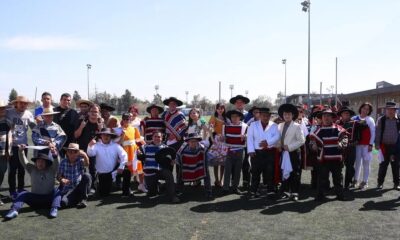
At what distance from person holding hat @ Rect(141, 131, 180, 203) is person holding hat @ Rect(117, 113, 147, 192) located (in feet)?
1.48

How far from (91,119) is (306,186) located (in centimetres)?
506

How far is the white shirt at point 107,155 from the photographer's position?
301 inches

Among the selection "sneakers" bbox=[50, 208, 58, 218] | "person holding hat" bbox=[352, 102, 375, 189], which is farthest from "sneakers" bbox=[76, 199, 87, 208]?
"person holding hat" bbox=[352, 102, 375, 189]

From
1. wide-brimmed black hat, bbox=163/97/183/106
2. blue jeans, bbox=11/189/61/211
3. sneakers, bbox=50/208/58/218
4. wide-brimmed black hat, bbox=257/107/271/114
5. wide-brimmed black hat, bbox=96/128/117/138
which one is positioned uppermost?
wide-brimmed black hat, bbox=163/97/183/106

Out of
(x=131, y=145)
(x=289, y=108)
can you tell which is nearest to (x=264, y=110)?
(x=289, y=108)

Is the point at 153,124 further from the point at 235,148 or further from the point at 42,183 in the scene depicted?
the point at 42,183

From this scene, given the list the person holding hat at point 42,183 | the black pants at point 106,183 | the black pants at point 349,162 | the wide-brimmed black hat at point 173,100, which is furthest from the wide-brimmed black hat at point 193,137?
the black pants at point 349,162

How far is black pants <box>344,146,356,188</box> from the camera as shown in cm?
832

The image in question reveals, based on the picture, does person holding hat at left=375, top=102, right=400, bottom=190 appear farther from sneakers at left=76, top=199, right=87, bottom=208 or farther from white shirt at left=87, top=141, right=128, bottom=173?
sneakers at left=76, top=199, right=87, bottom=208

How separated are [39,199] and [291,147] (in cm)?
469

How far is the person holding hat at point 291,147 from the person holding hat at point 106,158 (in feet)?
10.4

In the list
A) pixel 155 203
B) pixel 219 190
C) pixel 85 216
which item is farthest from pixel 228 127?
pixel 85 216

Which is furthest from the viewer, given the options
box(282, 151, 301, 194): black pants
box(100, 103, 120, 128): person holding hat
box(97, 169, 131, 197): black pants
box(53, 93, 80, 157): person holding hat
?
box(100, 103, 120, 128): person holding hat

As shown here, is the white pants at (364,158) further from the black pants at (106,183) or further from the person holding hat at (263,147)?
the black pants at (106,183)
